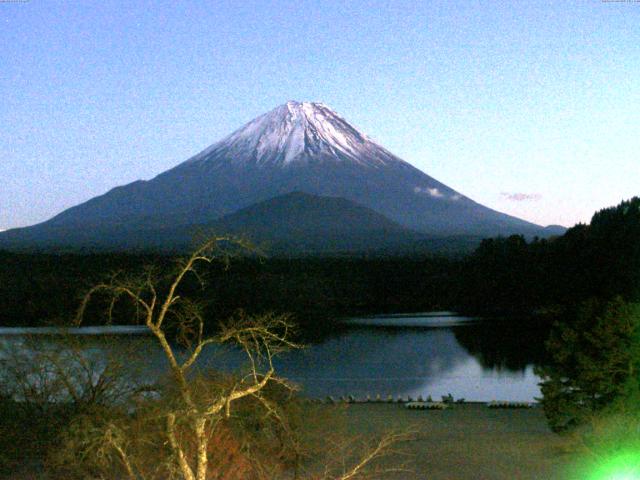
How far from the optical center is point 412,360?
72.5ft

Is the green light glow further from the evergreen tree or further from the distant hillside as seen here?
the distant hillside

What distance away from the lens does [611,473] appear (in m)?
7.67

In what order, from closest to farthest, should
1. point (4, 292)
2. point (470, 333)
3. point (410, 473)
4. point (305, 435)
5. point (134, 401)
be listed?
point (134, 401) → point (410, 473) → point (305, 435) → point (470, 333) → point (4, 292)

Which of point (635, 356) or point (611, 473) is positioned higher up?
point (635, 356)

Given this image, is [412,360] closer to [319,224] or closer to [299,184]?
[319,224]

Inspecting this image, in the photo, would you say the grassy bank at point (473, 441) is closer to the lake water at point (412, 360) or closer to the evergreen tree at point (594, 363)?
the evergreen tree at point (594, 363)

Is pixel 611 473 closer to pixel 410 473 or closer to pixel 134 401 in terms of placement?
pixel 410 473

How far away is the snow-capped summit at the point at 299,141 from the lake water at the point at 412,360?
60369mm

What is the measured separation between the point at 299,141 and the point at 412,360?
71.5m

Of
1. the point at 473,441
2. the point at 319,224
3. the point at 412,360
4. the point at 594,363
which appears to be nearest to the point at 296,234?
the point at 319,224

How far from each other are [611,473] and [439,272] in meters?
33.5

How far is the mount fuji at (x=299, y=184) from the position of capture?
289ft

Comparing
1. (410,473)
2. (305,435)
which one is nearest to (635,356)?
(410,473)

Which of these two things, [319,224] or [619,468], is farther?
[319,224]
